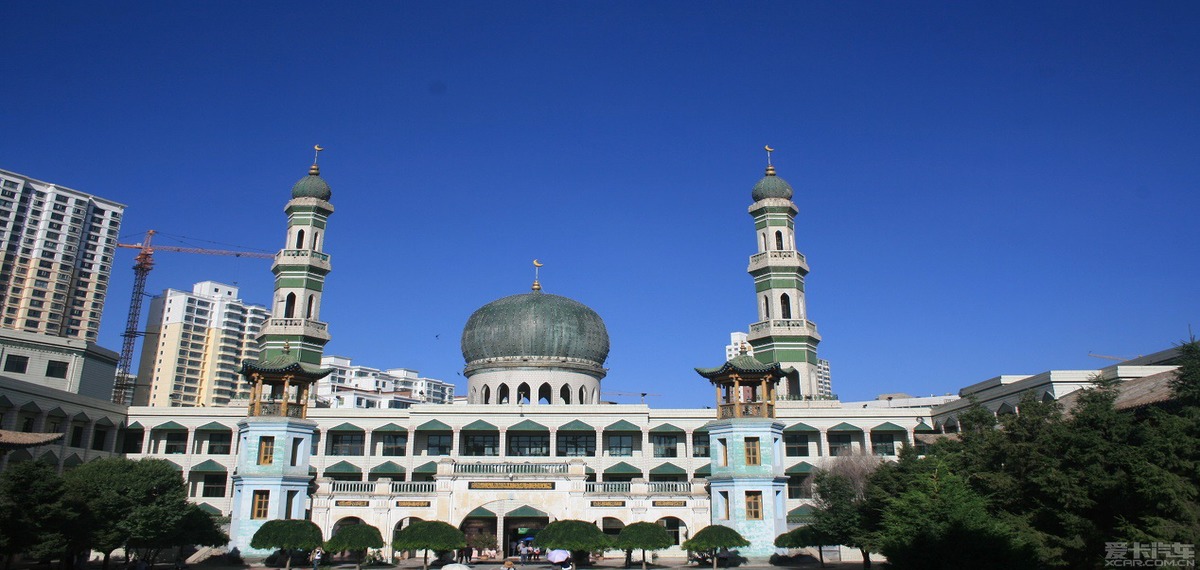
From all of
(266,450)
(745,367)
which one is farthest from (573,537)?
(266,450)

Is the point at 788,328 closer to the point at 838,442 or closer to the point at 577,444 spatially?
the point at 838,442

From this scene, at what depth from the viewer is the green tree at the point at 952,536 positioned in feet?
81.5

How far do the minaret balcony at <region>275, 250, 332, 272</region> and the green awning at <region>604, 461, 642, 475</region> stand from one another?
24.2 meters

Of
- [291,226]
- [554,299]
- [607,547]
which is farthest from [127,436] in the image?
[607,547]

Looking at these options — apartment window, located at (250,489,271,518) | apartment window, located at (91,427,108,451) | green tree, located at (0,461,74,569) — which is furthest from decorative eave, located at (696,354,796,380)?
apartment window, located at (91,427,108,451)

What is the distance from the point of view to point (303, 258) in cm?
6278

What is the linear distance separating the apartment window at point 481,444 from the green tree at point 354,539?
2225cm

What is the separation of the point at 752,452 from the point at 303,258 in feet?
120

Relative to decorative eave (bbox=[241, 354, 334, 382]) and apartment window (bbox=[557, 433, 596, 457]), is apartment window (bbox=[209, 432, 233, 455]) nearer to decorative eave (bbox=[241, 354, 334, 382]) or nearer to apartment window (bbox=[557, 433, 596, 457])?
decorative eave (bbox=[241, 354, 334, 382])

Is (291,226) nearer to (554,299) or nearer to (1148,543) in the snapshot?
(554,299)

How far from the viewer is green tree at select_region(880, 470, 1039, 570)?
2483cm

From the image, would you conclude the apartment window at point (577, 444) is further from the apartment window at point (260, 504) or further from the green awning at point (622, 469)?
the apartment window at point (260, 504)

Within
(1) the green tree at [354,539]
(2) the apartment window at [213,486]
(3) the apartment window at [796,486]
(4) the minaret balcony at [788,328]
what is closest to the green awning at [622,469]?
(3) the apartment window at [796,486]

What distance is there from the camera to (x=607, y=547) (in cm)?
3616
